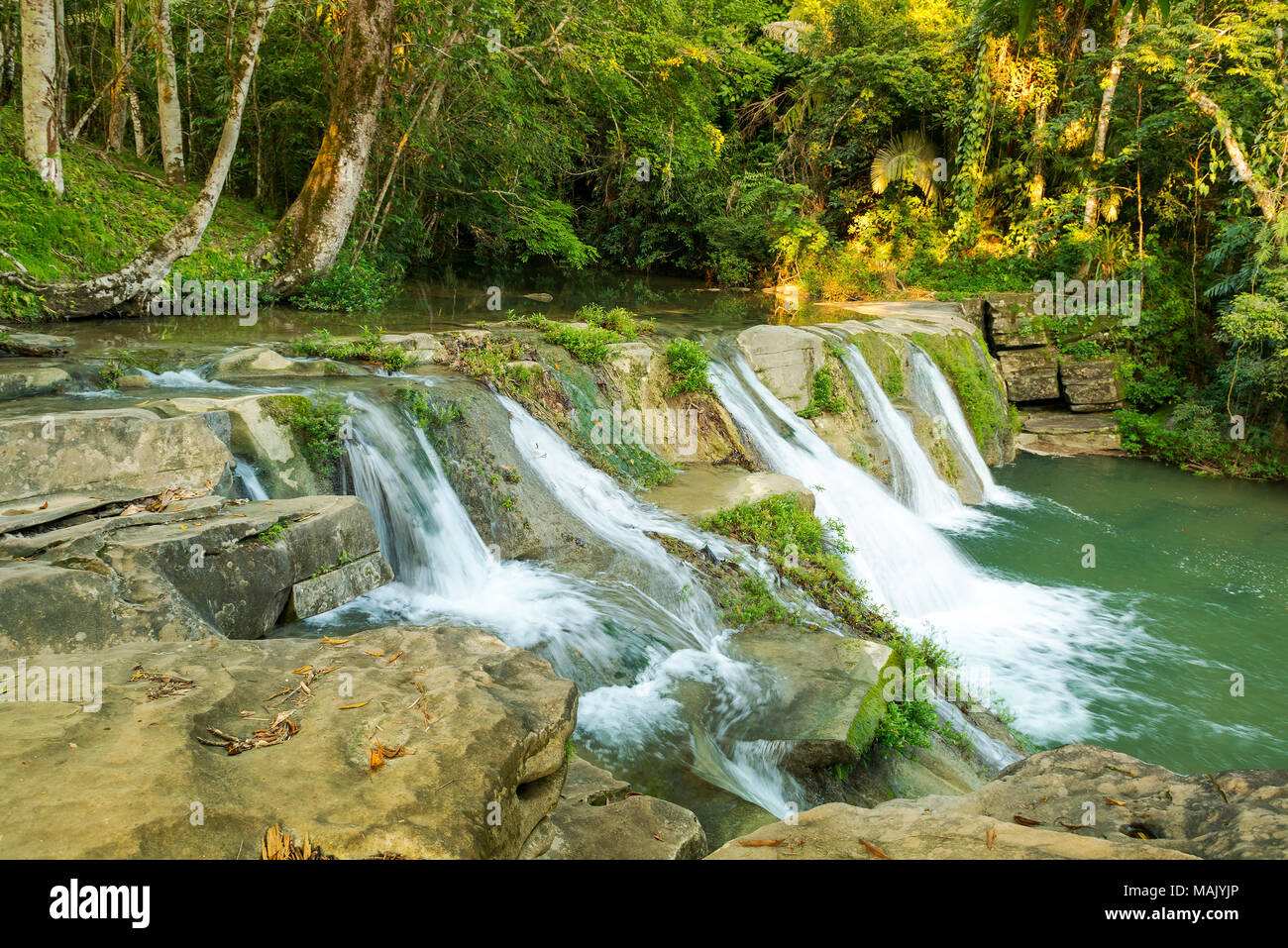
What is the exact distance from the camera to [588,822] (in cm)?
299

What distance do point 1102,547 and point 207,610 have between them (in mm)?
10795

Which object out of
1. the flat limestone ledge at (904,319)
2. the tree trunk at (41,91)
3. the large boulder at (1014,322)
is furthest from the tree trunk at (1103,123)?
the tree trunk at (41,91)

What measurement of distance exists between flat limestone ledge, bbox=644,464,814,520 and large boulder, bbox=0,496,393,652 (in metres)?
3.50


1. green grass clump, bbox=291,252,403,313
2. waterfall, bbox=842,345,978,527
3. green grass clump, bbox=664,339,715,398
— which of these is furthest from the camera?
green grass clump, bbox=291,252,403,313

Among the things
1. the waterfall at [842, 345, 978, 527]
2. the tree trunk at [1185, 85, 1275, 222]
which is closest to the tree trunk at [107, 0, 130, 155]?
the waterfall at [842, 345, 978, 527]

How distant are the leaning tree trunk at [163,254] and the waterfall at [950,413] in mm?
10540

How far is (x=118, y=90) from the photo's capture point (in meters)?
13.3

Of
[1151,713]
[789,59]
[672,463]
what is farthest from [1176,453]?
[789,59]

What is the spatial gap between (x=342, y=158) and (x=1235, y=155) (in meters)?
14.7

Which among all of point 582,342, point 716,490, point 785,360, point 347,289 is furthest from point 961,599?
point 347,289

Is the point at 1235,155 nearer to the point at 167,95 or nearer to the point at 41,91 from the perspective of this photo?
the point at 167,95

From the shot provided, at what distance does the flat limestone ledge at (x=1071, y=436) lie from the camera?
1510 centimetres

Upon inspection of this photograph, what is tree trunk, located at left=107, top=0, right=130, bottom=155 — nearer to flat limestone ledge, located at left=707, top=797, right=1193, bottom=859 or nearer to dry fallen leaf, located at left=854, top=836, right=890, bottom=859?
flat limestone ledge, located at left=707, top=797, right=1193, bottom=859

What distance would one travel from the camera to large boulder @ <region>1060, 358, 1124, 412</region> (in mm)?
15480
